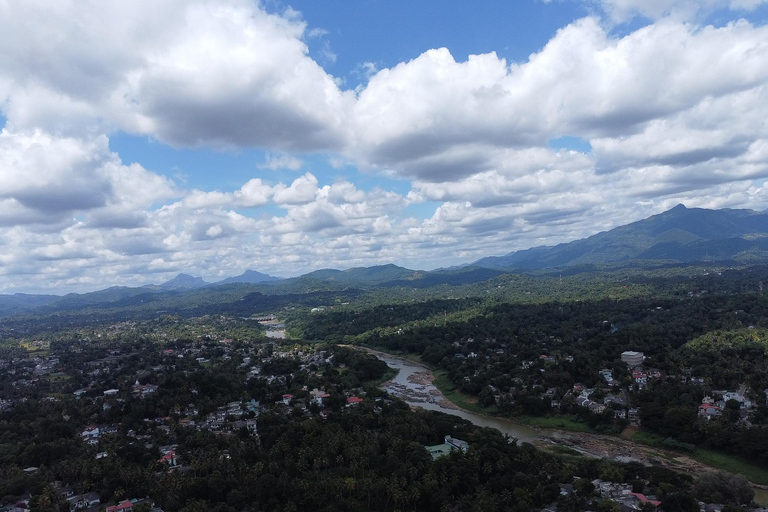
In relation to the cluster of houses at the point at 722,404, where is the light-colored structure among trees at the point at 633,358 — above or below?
above

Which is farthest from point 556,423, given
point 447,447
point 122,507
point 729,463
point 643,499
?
point 122,507

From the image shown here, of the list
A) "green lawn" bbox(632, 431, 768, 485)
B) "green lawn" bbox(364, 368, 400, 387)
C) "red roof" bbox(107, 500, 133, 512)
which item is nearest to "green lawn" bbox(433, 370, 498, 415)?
"green lawn" bbox(364, 368, 400, 387)

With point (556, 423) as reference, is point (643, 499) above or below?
above

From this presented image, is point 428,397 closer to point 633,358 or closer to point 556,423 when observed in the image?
point 556,423

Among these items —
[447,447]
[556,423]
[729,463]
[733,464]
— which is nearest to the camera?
[733,464]

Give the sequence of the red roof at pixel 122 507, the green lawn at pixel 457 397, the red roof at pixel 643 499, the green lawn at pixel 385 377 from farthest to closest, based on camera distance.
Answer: the green lawn at pixel 385 377
the green lawn at pixel 457 397
the red roof at pixel 122 507
the red roof at pixel 643 499

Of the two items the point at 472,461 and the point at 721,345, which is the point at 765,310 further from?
the point at 472,461

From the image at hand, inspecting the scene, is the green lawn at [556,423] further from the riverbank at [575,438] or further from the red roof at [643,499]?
the red roof at [643,499]

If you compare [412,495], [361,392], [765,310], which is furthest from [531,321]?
[412,495]

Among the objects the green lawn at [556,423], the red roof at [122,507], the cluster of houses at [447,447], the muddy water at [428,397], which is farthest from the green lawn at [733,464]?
the red roof at [122,507]

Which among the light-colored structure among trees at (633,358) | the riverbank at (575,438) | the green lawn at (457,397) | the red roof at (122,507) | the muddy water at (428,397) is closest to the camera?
the red roof at (122,507)
